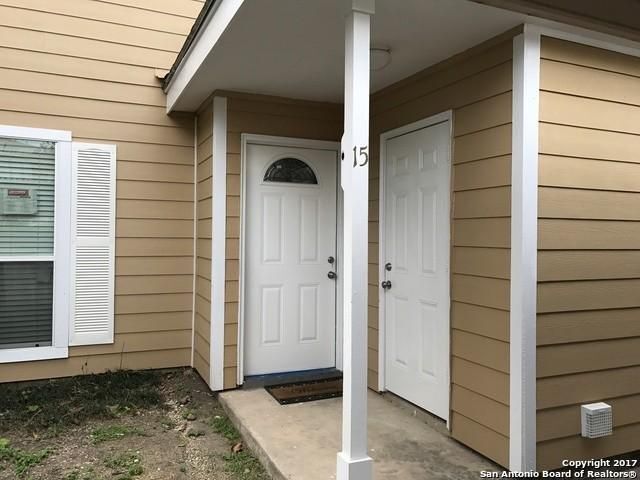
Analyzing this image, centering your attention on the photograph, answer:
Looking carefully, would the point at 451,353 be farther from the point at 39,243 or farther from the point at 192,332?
the point at 39,243

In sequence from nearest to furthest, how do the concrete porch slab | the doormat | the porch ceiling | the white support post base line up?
the white support post base
the porch ceiling
the concrete porch slab
the doormat

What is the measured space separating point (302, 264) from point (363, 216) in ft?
6.44

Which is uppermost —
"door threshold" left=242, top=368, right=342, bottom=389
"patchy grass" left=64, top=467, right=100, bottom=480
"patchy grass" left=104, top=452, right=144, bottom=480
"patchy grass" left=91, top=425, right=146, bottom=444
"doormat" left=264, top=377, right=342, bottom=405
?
"door threshold" left=242, top=368, right=342, bottom=389

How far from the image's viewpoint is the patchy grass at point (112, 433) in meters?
3.14

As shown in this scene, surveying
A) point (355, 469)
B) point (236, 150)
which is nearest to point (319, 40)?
point (236, 150)

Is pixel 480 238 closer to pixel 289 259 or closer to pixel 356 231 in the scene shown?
pixel 356 231

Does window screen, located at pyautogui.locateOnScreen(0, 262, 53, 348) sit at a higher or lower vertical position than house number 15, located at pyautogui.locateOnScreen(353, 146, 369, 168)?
lower

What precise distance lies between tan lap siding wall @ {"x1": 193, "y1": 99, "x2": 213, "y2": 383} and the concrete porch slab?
58cm

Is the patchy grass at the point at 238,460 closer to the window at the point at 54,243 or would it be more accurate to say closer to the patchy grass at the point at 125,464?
the patchy grass at the point at 125,464

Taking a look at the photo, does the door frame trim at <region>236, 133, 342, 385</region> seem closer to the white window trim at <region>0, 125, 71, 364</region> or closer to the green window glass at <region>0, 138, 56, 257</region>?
the white window trim at <region>0, 125, 71, 364</region>

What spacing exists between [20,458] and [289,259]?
218cm

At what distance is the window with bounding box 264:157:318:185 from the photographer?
4035 mm

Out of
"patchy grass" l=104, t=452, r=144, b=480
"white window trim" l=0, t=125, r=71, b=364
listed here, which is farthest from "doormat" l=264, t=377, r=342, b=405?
"white window trim" l=0, t=125, r=71, b=364

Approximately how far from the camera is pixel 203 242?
13.6 feet
